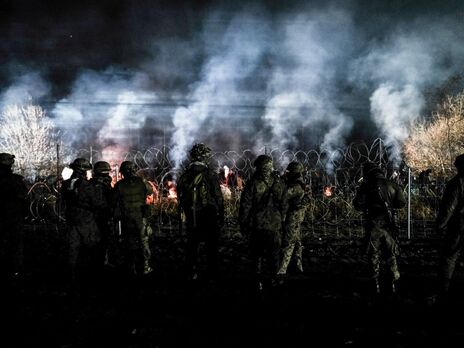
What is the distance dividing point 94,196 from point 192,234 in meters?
1.63

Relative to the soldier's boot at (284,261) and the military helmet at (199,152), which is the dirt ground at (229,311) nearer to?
the soldier's boot at (284,261)

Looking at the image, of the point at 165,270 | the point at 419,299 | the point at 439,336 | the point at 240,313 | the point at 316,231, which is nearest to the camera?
the point at 439,336

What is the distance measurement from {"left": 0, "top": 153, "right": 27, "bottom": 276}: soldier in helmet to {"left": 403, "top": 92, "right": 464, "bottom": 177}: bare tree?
950 inches

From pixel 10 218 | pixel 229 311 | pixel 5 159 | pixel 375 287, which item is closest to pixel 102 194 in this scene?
pixel 10 218

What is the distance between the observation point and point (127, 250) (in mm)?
6773

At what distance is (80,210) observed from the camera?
648 cm

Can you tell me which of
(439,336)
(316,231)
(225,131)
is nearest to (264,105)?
(225,131)

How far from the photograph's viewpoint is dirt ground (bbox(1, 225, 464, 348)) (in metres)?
4.20

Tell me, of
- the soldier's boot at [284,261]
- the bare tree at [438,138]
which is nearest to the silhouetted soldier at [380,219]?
the soldier's boot at [284,261]

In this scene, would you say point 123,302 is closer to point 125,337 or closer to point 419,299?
point 125,337

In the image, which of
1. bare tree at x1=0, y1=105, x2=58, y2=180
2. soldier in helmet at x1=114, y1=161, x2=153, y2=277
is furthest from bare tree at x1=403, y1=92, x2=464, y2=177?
bare tree at x1=0, y1=105, x2=58, y2=180

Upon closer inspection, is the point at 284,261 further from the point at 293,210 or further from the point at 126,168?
the point at 126,168

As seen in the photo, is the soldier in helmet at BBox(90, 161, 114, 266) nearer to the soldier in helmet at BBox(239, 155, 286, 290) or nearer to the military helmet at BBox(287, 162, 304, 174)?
the soldier in helmet at BBox(239, 155, 286, 290)

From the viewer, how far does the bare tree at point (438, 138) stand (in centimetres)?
2771
